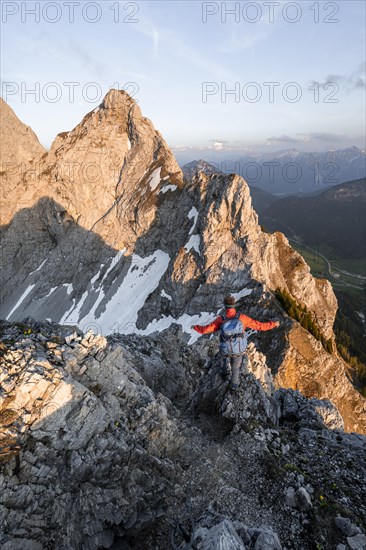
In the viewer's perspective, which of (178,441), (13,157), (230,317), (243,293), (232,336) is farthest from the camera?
(13,157)

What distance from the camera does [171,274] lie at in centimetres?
6019

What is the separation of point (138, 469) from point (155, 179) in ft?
239

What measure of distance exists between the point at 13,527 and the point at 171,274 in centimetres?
5173

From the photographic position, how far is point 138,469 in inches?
454

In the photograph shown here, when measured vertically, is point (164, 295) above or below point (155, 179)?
below

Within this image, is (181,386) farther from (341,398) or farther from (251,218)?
(251,218)

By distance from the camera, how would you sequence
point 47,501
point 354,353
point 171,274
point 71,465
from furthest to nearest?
point 354,353
point 171,274
point 71,465
point 47,501

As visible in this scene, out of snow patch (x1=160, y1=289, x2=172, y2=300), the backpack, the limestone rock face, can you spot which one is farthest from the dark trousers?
the limestone rock face

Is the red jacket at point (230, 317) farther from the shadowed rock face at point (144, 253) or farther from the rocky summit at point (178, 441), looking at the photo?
the shadowed rock face at point (144, 253)

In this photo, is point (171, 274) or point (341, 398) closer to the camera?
point (341, 398)

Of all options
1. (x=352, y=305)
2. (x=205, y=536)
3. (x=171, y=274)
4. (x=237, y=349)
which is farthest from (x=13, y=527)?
(x=352, y=305)

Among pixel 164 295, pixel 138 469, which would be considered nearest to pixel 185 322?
pixel 164 295

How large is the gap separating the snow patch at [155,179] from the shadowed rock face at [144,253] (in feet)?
1.24

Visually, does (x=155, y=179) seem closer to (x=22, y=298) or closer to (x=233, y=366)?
(x=22, y=298)
